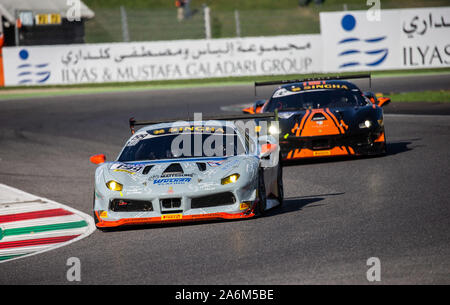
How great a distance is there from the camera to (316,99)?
14.6 metres

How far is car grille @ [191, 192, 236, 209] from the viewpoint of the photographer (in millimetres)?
8820

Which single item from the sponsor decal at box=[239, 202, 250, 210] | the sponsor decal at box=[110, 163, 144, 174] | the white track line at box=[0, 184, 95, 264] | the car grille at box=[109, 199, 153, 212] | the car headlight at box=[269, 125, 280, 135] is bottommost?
the white track line at box=[0, 184, 95, 264]

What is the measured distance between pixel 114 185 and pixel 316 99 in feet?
20.5

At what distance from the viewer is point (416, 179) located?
11375mm

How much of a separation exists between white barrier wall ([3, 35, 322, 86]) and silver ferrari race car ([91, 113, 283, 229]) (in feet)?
77.0

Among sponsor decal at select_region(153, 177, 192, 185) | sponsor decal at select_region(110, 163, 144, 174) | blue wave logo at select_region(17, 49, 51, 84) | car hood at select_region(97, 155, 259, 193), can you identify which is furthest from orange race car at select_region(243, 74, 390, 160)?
blue wave logo at select_region(17, 49, 51, 84)

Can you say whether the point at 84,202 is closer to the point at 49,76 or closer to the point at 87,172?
the point at 87,172

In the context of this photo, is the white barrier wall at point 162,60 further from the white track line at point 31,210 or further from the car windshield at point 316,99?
the white track line at point 31,210

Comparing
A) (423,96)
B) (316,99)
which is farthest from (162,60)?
(316,99)

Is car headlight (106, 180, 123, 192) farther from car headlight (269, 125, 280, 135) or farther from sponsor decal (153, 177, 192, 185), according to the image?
car headlight (269, 125, 280, 135)

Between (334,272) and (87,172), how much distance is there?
28.0 ft

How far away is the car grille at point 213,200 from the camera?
8820mm

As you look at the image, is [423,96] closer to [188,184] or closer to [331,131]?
[331,131]
